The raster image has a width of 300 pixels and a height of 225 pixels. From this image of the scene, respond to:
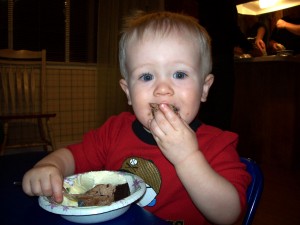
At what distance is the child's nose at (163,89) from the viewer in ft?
2.26

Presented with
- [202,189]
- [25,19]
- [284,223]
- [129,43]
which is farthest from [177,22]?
[25,19]

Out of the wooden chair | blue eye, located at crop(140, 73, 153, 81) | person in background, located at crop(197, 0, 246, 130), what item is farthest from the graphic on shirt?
the wooden chair

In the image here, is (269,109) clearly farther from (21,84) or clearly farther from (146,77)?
(21,84)

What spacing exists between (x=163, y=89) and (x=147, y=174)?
0.80 feet

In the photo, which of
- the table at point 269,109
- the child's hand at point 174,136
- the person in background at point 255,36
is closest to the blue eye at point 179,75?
the child's hand at point 174,136

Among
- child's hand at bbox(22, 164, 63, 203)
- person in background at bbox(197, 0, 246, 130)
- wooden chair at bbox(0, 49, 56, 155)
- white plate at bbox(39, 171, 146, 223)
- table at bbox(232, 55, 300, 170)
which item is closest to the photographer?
white plate at bbox(39, 171, 146, 223)

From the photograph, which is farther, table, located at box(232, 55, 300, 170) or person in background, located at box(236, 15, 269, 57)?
table, located at box(232, 55, 300, 170)

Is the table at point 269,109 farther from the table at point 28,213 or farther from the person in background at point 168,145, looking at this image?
the table at point 28,213

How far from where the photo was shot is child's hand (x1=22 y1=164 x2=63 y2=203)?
58 centimetres

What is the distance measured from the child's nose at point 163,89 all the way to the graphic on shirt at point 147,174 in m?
0.21

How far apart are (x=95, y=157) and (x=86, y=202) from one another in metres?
0.34

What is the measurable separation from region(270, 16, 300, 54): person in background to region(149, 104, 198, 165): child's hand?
2.87 meters

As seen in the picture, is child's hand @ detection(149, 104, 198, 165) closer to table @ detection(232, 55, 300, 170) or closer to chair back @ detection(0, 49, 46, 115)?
table @ detection(232, 55, 300, 170)

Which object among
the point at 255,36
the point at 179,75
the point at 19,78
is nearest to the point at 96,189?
the point at 179,75
